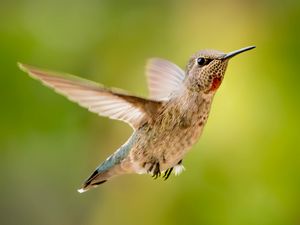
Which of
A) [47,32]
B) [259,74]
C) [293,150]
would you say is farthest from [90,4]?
[293,150]

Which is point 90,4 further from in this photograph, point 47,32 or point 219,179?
point 219,179

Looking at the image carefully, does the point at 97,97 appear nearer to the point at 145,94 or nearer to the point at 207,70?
the point at 207,70

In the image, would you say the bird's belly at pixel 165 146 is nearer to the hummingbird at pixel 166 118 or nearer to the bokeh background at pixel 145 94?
the hummingbird at pixel 166 118

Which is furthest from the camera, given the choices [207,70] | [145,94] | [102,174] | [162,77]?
[145,94]

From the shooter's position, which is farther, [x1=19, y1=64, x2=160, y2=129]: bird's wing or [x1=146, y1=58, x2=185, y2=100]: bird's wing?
[x1=146, y1=58, x2=185, y2=100]: bird's wing

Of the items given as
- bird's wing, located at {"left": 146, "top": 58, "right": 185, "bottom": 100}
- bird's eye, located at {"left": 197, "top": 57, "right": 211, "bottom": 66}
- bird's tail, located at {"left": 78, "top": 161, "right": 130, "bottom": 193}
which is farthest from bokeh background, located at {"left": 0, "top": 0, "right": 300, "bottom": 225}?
bird's eye, located at {"left": 197, "top": 57, "right": 211, "bottom": 66}

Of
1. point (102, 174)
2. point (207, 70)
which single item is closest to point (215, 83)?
point (207, 70)

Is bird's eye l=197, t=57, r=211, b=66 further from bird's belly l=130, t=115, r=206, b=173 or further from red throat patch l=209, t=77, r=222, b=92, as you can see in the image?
bird's belly l=130, t=115, r=206, b=173
